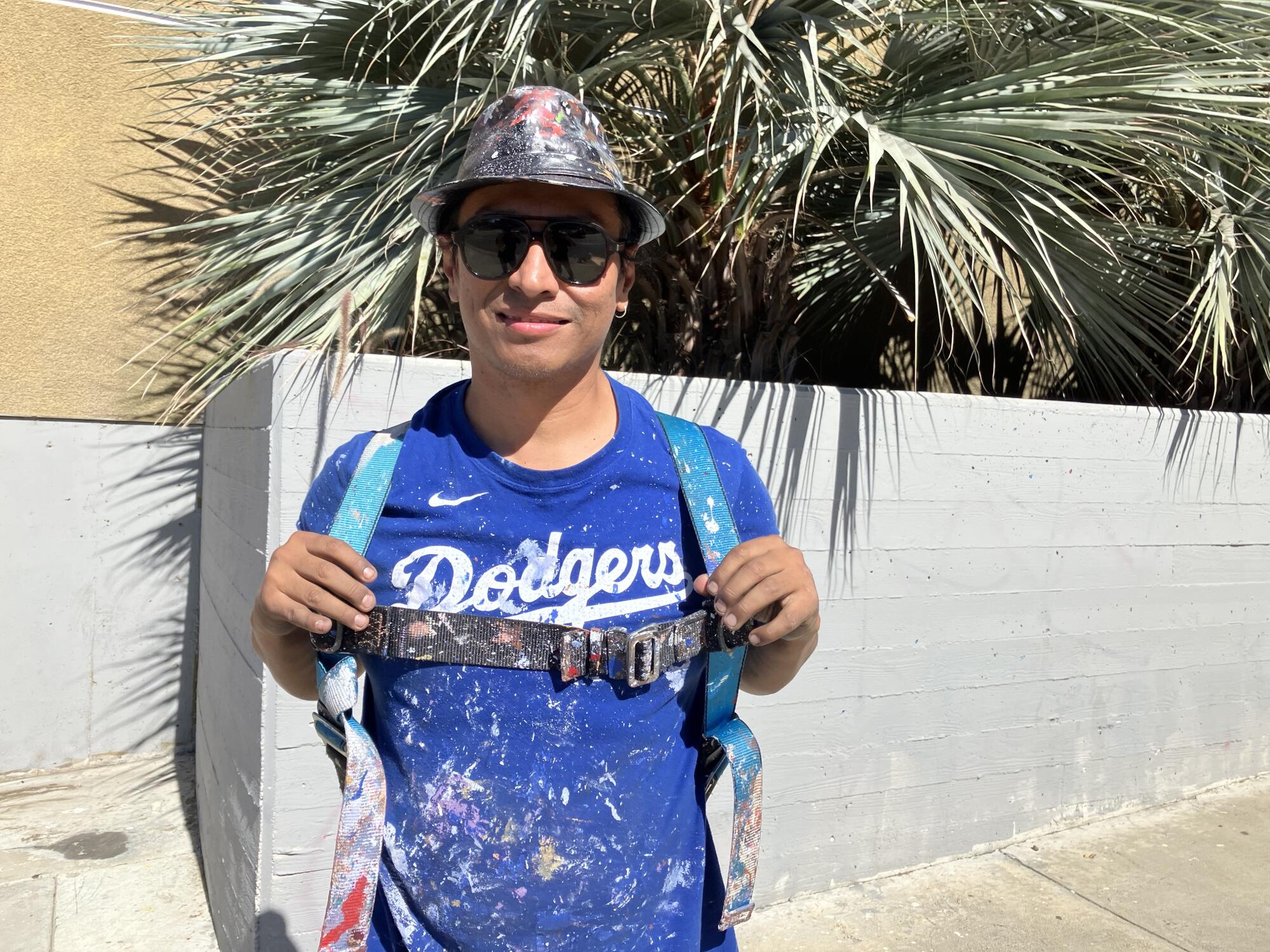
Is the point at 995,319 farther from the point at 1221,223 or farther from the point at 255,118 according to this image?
the point at 255,118

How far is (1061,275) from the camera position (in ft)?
12.9

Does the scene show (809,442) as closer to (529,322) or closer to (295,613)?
(529,322)

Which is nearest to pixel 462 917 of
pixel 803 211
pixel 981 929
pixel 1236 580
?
pixel 981 929

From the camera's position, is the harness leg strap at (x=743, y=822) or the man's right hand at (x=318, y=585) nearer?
the man's right hand at (x=318, y=585)

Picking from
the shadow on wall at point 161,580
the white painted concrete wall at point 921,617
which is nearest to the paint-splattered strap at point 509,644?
the white painted concrete wall at point 921,617

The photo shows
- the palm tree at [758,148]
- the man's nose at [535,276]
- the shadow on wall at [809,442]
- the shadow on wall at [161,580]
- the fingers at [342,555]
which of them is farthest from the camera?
the shadow on wall at [161,580]

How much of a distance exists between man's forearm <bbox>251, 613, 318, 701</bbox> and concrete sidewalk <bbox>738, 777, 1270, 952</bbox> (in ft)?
7.55

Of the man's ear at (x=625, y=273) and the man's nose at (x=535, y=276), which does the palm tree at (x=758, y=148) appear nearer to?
the man's ear at (x=625, y=273)

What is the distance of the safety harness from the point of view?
130 cm

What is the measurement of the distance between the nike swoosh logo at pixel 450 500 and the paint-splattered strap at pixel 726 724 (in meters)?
0.29

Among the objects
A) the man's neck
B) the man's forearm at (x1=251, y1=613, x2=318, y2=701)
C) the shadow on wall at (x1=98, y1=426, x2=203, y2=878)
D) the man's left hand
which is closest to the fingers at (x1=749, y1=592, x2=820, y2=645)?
the man's left hand

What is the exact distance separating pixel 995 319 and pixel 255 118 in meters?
3.84

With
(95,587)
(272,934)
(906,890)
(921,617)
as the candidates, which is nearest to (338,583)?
(272,934)

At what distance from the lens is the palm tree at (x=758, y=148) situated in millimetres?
3199
